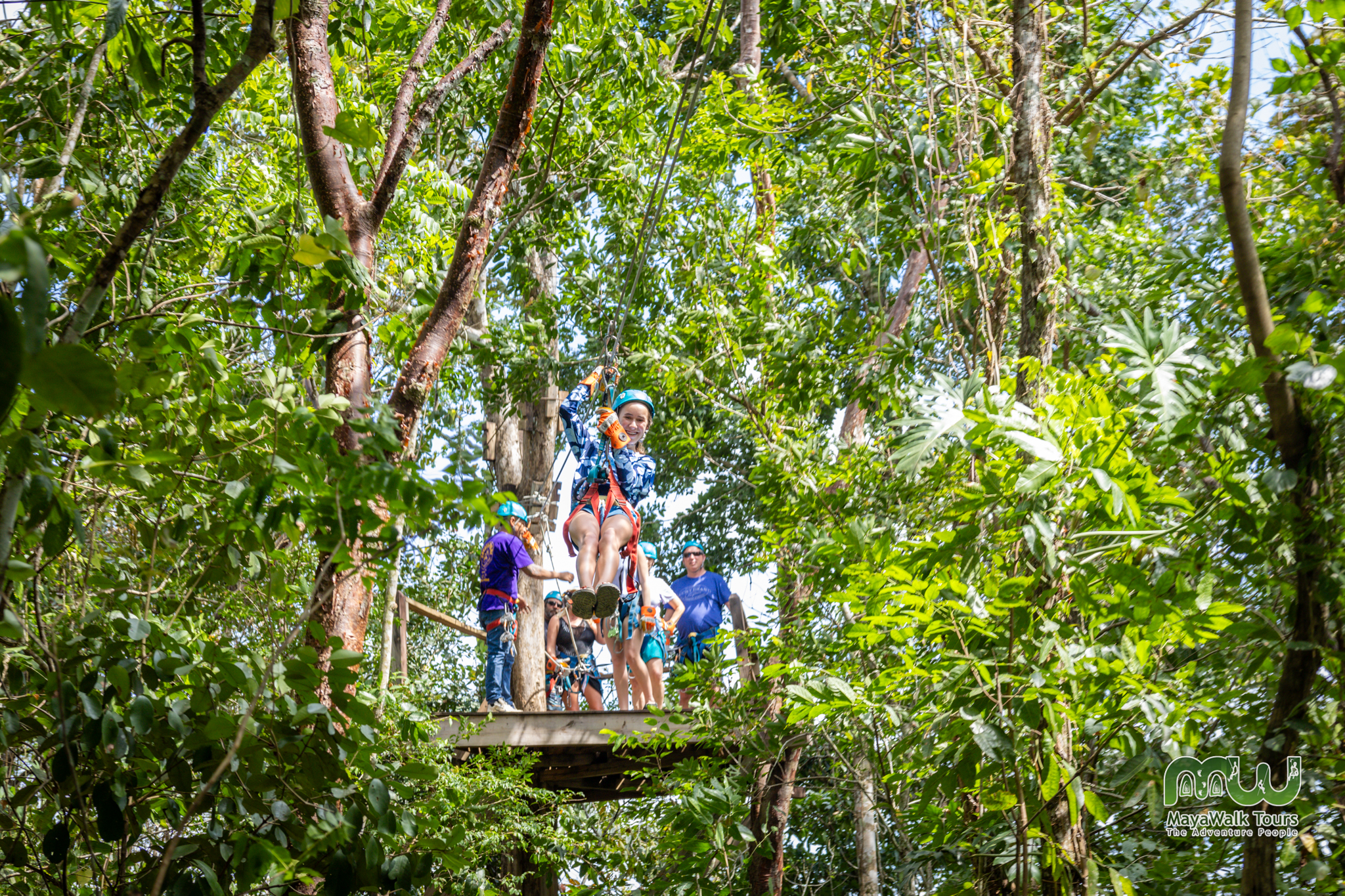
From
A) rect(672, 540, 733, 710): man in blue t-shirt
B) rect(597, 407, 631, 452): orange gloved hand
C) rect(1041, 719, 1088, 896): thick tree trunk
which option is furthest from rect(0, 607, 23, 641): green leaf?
rect(672, 540, 733, 710): man in blue t-shirt

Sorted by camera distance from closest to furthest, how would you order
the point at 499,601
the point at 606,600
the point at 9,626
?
the point at 9,626, the point at 606,600, the point at 499,601

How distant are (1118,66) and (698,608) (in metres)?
4.55

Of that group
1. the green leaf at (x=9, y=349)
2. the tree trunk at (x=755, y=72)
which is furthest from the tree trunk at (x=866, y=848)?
the green leaf at (x=9, y=349)

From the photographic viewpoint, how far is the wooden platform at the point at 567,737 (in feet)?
19.2

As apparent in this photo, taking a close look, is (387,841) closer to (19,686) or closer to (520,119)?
(19,686)

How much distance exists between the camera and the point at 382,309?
316 cm

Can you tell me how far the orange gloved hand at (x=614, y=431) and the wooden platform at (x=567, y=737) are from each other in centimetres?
166

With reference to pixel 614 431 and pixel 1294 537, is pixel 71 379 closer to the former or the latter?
pixel 1294 537

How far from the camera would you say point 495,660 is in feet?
22.6

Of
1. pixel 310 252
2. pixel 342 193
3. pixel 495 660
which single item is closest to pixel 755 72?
pixel 342 193

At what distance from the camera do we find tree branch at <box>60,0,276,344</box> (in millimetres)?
1582

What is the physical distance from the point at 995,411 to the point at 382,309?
1901 mm

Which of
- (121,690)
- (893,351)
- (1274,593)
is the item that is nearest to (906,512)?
(893,351)

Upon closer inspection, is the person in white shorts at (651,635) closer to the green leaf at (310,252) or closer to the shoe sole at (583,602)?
the shoe sole at (583,602)
